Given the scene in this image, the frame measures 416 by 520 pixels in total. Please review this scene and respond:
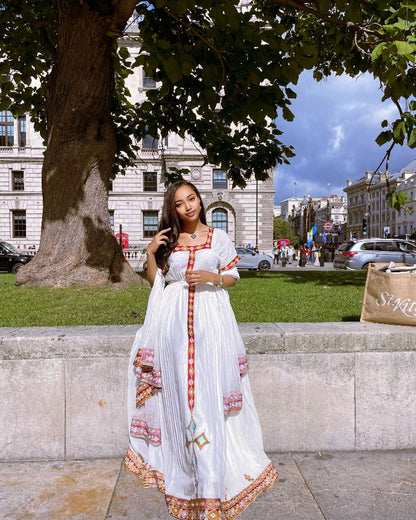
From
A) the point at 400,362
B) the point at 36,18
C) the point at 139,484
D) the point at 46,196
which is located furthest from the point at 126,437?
the point at 36,18

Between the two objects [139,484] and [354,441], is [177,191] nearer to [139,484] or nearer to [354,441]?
[139,484]

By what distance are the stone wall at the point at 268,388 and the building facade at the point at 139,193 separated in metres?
35.0

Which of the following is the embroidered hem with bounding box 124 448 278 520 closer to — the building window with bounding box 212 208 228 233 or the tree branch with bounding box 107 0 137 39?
the tree branch with bounding box 107 0 137 39

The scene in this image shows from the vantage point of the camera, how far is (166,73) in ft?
21.1

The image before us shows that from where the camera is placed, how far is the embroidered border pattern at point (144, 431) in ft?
8.89

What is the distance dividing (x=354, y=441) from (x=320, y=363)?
2.28 feet

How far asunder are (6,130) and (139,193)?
538 inches

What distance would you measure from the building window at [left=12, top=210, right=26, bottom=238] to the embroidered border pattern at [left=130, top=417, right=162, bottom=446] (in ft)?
132

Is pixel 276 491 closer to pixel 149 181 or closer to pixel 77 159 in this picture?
pixel 77 159

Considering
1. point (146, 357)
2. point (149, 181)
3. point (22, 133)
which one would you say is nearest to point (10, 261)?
point (146, 357)

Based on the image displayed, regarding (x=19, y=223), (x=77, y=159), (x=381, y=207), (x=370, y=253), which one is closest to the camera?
(x=77, y=159)

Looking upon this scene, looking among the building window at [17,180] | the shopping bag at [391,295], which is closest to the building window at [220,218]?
the building window at [17,180]

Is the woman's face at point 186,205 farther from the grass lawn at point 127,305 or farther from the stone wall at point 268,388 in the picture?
the grass lawn at point 127,305

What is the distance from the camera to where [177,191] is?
111 inches
